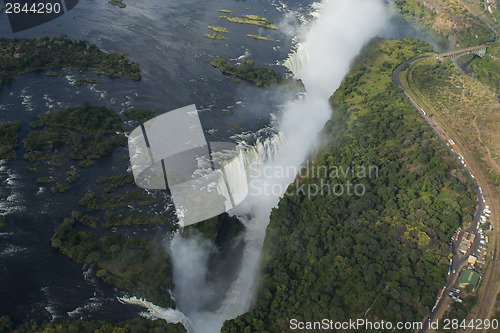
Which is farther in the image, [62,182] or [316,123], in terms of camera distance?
[316,123]

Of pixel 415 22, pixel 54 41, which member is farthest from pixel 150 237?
pixel 415 22

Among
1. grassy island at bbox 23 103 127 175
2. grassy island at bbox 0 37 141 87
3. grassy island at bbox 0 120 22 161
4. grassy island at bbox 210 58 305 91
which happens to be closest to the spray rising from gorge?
grassy island at bbox 210 58 305 91

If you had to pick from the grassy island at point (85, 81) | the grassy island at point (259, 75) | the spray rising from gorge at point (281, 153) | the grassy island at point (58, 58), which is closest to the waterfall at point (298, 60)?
the spray rising from gorge at point (281, 153)

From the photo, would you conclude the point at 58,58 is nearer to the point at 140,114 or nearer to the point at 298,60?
the point at 140,114

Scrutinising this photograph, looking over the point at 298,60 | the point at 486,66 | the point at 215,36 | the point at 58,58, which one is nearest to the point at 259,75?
the point at 298,60

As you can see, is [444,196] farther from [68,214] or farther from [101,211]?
[68,214]

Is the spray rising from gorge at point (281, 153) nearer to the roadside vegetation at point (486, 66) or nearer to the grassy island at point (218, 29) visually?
the grassy island at point (218, 29)
